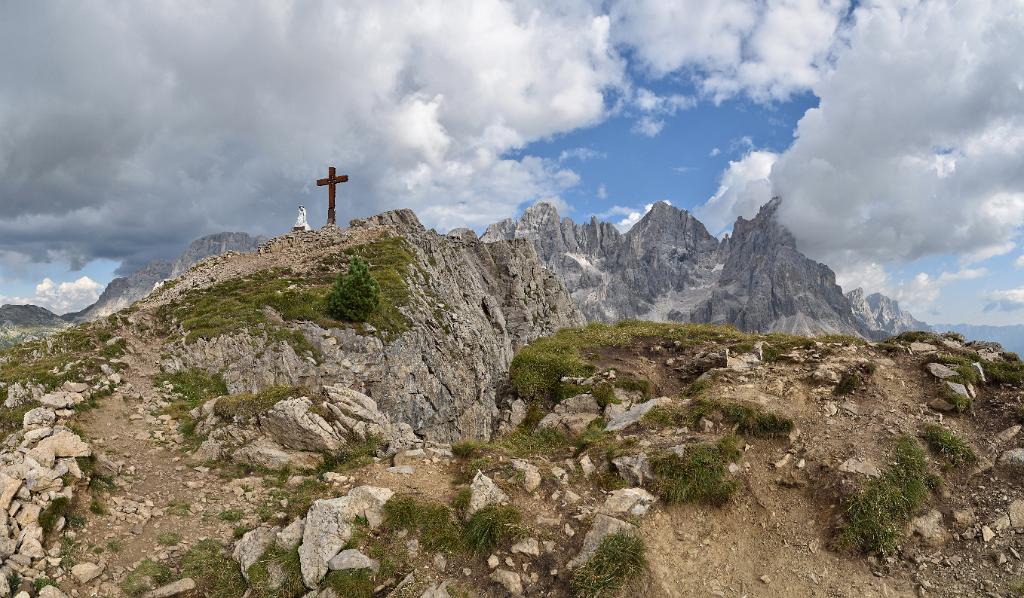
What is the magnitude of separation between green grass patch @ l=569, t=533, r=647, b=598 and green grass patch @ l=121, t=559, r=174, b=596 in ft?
24.4

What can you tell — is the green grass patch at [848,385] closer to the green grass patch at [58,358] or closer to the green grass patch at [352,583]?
the green grass patch at [352,583]

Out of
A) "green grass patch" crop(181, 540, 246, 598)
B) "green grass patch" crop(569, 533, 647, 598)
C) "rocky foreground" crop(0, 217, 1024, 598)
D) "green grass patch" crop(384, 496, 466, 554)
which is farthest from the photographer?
"green grass patch" crop(384, 496, 466, 554)

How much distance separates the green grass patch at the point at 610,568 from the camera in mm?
8734

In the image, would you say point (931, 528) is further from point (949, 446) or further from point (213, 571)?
point (213, 571)

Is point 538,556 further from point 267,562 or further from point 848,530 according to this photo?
point 848,530

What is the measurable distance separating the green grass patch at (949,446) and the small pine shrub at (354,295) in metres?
28.8

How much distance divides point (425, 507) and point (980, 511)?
1228 centimetres

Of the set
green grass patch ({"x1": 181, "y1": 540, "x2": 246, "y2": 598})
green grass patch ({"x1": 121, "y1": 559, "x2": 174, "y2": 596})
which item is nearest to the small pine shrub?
green grass patch ({"x1": 181, "y1": 540, "x2": 246, "y2": 598})

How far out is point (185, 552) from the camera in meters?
10.5

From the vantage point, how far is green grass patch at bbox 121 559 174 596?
9.29m

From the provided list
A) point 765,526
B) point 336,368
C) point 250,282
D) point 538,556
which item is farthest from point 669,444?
point 250,282

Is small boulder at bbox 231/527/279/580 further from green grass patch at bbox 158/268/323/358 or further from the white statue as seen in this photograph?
the white statue

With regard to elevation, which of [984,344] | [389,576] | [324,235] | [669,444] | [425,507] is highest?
[324,235]

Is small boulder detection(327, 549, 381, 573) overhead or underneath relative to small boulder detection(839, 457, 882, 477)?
underneath
